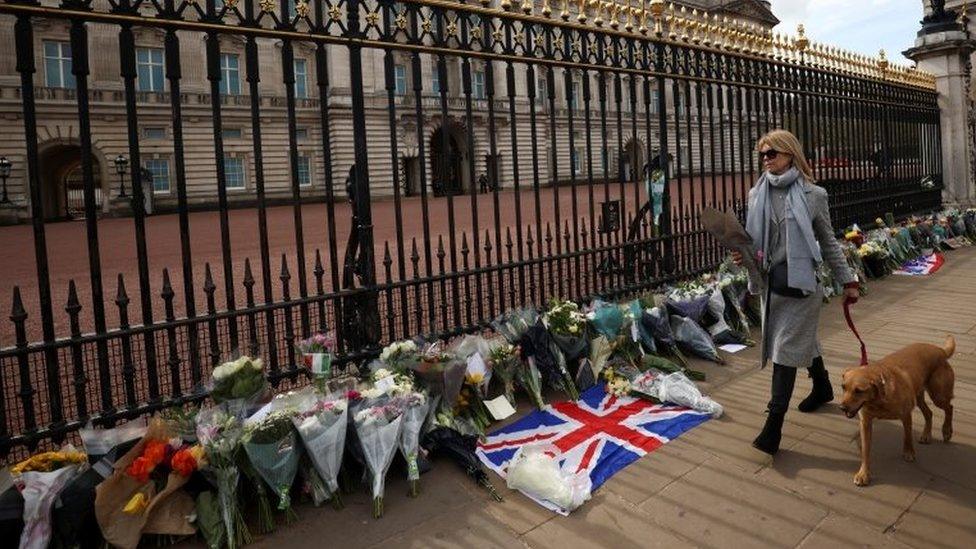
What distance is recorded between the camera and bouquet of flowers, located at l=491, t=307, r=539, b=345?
4.61 meters

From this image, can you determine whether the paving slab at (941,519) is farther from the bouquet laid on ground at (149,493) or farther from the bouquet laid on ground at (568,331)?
the bouquet laid on ground at (149,493)

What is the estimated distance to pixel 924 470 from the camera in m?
3.42

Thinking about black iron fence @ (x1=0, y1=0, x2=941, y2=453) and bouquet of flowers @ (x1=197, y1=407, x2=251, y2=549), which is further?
black iron fence @ (x1=0, y1=0, x2=941, y2=453)

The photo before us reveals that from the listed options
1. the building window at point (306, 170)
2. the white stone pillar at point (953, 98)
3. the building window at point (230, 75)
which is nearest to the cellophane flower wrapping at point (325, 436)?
the white stone pillar at point (953, 98)

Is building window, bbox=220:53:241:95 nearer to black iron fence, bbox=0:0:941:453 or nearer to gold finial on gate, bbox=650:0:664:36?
black iron fence, bbox=0:0:941:453

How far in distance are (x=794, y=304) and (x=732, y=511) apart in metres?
1.31

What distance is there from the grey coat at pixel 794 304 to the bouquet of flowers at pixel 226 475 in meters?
2.92

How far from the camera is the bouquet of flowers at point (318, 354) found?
3.67m

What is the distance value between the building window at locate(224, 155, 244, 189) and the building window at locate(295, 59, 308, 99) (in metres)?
4.24

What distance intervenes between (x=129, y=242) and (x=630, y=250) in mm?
14313

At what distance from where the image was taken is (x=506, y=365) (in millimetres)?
4418

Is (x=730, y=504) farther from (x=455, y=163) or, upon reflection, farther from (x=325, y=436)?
(x=455, y=163)

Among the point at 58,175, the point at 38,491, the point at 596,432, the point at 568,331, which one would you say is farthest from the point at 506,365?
the point at 58,175

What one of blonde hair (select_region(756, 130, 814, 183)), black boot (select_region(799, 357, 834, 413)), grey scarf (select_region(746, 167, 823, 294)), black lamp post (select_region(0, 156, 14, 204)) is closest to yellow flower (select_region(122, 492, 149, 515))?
grey scarf (select_region(746, 167, 823, 294))
